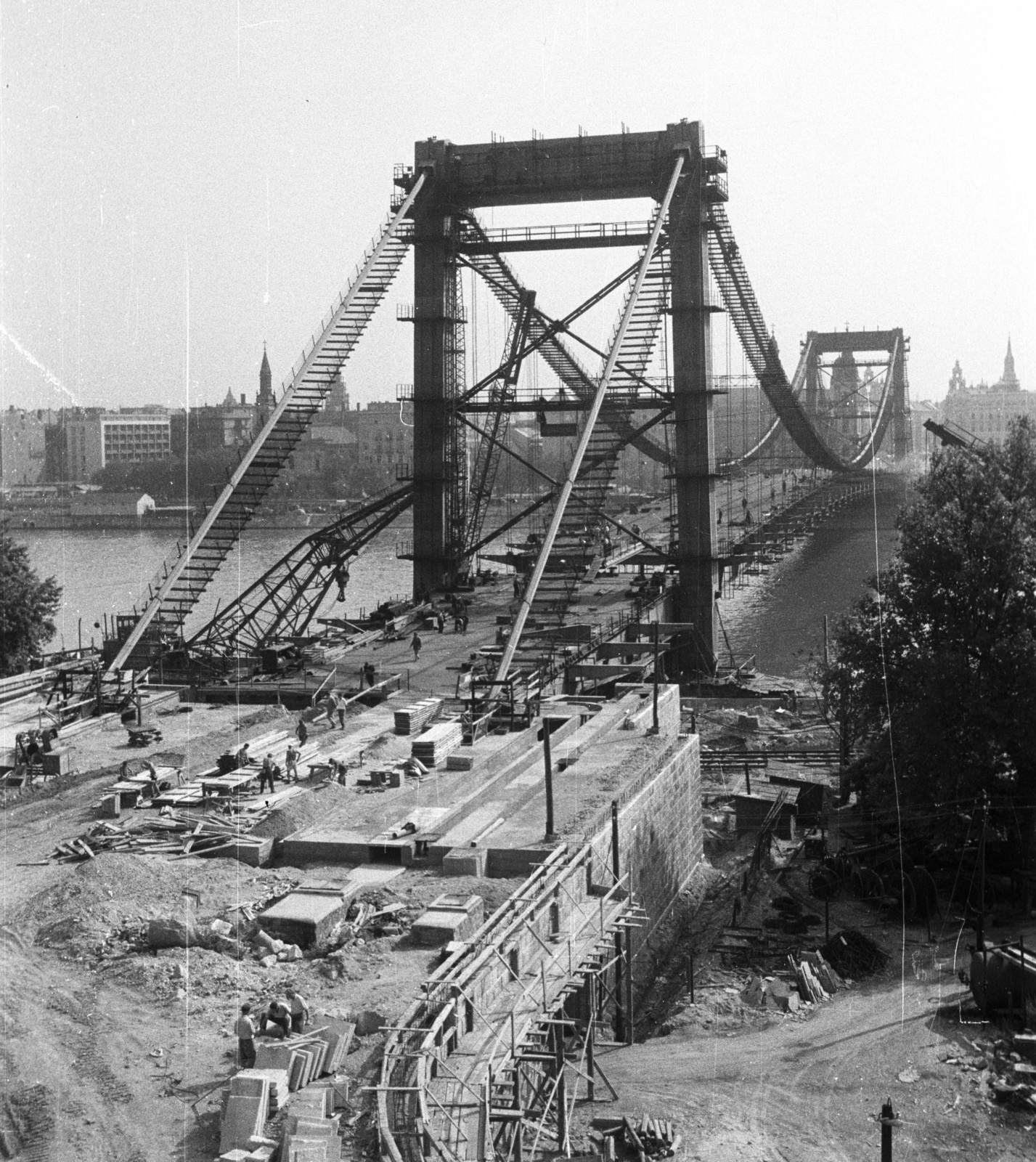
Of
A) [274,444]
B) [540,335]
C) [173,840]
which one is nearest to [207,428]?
[540,335]

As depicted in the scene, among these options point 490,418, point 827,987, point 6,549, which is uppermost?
point 490,418

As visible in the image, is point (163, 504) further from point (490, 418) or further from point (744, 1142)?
point (744, 1142)

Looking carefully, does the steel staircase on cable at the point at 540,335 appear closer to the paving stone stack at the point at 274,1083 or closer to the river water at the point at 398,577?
the river water at the point at 398,577

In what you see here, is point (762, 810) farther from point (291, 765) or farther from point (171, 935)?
point (171, 935)

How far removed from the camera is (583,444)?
36500 millimetres

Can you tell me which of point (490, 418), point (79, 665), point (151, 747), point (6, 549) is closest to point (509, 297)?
point (490, 418)

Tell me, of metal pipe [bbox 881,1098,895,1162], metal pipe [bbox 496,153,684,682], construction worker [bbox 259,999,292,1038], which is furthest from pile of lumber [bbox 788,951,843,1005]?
metal pipe [bbox 496,153,684,682]

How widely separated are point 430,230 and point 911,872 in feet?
81.0

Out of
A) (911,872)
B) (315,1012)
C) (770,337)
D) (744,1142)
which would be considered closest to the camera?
(315,1012)

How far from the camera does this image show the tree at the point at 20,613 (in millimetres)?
38500

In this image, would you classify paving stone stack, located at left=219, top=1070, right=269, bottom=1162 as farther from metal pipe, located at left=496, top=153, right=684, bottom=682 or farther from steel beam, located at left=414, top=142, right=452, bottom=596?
steel beam, located at left=414, top=142, right=452, bottom=596

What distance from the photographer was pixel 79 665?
102 ft

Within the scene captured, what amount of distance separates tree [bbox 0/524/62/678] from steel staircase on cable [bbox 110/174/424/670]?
10.3ft

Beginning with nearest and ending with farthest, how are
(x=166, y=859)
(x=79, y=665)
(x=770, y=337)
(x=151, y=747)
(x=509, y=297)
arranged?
(x=166, y=859), (x=151, y=747), (x=79, y=665), (x=509, y=297), (x=770, y=337)
